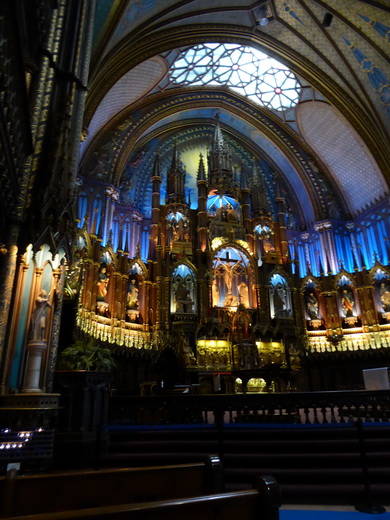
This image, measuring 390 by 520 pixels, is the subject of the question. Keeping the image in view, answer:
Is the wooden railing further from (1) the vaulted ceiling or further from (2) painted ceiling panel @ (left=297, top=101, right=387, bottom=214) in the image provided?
(2) painted ceiling panel @ (left=297, top=101, right=387, bottom=214)

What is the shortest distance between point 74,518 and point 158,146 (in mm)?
24300

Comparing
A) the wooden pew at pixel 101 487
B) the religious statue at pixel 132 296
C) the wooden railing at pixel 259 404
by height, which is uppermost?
the religious statue at pixel 132 296

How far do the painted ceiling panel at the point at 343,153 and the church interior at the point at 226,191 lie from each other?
0.12 m

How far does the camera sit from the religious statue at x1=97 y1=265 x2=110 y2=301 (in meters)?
15.8

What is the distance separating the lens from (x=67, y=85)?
35.3 feet

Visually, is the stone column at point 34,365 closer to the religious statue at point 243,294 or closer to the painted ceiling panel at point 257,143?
the religious statue at point 243,294

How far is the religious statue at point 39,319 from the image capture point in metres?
7.62

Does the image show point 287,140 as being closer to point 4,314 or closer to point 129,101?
point 129,101

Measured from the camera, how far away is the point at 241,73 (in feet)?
78.3

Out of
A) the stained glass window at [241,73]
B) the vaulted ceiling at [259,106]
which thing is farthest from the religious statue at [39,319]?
the stained glass window at [241,73]

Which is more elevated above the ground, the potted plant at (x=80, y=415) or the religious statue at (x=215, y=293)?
the religious statue at (x=215, y=293)

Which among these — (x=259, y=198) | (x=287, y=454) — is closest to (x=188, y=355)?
(x=287, y=454)

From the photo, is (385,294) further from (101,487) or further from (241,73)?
(101,487)

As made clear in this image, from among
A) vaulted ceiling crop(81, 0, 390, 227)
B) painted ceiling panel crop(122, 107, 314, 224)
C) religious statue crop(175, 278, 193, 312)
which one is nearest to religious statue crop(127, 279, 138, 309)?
religious statue crop(175, 278, 193, 312)
